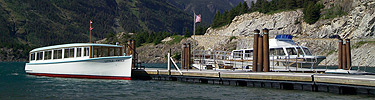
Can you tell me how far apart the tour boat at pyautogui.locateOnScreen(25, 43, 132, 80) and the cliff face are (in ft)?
212

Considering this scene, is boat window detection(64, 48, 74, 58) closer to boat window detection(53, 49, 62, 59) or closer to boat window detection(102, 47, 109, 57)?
boat window detection(53, 49, 62, 59)

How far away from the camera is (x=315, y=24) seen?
89938mm

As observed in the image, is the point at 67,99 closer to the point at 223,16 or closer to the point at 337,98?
the point at 337,98

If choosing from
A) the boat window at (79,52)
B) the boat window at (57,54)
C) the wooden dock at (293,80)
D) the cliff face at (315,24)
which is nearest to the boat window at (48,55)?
the boat window at (57,54)

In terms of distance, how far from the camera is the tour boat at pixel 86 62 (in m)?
30.4

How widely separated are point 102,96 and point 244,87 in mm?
9841

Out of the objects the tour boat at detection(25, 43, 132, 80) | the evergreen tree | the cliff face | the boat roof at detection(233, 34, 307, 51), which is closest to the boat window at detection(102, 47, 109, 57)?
the tour boat at detection(25, 43, 132, 80)

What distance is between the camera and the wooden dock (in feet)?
59.0

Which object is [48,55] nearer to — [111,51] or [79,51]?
[79,51]

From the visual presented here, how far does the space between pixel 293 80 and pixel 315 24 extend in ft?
244

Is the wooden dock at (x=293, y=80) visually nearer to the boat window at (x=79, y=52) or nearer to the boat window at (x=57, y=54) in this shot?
the boat window at (x=79, y=52)

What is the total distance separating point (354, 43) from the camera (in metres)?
74.4

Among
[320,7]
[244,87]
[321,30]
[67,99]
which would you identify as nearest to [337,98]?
[244,87]

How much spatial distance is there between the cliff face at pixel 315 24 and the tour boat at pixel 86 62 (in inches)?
2546
